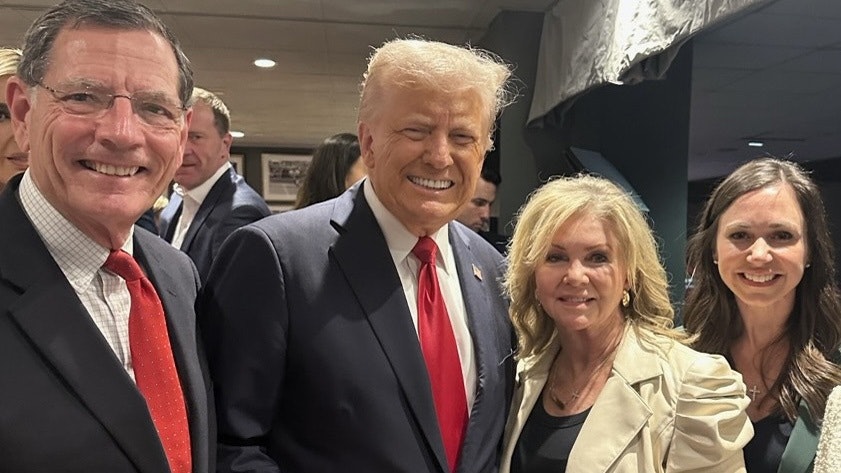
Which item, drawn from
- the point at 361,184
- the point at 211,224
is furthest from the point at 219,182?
the point at 361,184

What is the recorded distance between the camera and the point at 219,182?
2.72 metres

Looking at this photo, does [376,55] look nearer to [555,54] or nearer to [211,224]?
[211,224]

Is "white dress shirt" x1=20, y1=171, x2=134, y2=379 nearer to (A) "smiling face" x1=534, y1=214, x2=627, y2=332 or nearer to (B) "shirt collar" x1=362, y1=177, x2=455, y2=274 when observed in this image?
(B) "shirt collar" x1=362, y1=177, x2=455, y2=274

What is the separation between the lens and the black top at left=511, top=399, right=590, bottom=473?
58.3 inches

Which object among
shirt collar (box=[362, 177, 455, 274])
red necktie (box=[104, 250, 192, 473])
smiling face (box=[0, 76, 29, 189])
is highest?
smiling face (box=[0, 76, 29, 189])

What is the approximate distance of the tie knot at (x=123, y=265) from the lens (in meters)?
1.11

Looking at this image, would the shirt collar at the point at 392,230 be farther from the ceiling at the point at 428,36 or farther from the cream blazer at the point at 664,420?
the ceiling at the point at 428,36

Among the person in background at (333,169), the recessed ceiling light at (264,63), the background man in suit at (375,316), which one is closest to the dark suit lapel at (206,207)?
the person in background at (333,169)

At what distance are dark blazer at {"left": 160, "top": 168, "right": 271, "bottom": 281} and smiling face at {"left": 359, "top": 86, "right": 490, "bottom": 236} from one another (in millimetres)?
1257

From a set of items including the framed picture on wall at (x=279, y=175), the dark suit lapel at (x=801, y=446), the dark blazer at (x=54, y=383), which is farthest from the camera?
the framed picture on wall at (x=279, y=175)

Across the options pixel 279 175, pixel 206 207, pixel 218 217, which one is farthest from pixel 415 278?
pixel 279 175

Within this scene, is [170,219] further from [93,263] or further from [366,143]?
[93,263]

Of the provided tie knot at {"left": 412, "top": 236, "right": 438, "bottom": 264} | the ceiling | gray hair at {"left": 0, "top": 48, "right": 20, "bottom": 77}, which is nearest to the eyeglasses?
tie knot at {"left": 412, "top": 236, "right": 438, "bottom": 264}

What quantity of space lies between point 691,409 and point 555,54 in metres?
2.49
